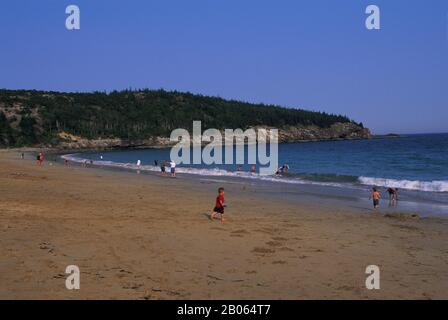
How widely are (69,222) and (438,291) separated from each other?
28.5ft

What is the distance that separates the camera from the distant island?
11325 cm

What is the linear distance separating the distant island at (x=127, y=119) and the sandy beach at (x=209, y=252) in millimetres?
98051

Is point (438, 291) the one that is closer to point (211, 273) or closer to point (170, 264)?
point (211, 273)

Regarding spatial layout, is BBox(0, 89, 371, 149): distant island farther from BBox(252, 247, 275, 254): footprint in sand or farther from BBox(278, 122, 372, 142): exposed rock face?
BBox(252, 247, 275, 254): footprint in sand

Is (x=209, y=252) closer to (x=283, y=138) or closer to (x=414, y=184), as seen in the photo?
(x=414, y=184)

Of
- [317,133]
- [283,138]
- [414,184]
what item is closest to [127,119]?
[283,138]

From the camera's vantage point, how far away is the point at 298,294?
652 cm

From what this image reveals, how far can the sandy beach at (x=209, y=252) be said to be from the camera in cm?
660

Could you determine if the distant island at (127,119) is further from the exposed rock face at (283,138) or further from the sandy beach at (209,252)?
the sandy beach at (209,252)

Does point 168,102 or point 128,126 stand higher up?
point 168,102

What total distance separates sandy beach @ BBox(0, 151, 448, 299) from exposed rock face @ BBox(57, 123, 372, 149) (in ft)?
337
